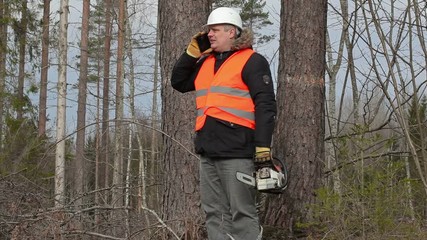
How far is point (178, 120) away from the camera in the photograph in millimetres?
6445

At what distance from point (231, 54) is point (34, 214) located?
9.25 feet

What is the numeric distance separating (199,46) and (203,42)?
0.04 metres

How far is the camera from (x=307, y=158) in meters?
6.36

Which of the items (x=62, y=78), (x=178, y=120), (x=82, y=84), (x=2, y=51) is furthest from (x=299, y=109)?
(x=2, y=51)

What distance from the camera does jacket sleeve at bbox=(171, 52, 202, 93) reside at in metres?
5.11

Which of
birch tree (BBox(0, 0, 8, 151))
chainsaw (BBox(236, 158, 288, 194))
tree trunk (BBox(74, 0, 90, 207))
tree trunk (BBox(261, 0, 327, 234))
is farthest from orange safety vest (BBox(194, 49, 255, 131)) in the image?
birch tree (BBox(0, 0, 8, 151))

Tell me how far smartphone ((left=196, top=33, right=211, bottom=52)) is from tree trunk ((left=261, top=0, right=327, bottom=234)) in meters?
1.59

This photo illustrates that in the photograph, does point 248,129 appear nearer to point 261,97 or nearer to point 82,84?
point 261,97

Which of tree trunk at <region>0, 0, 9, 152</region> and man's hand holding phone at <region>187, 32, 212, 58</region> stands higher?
tree trunk at <region>0, 0, 9, 152</region>

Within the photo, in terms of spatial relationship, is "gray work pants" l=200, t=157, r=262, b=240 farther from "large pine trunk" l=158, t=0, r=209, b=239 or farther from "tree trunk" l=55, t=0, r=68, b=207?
"tree trunk" l=55, t=0, r=68, b=207

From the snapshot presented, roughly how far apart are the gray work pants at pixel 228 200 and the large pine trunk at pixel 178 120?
1.34 m

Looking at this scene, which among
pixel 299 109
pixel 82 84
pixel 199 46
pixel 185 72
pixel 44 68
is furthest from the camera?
pixel 44 68

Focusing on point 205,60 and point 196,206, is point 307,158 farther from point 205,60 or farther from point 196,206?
point 205,60

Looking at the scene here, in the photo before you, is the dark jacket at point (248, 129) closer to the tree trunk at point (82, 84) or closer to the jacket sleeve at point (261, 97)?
the jacket sleeve at point (261, 97)
